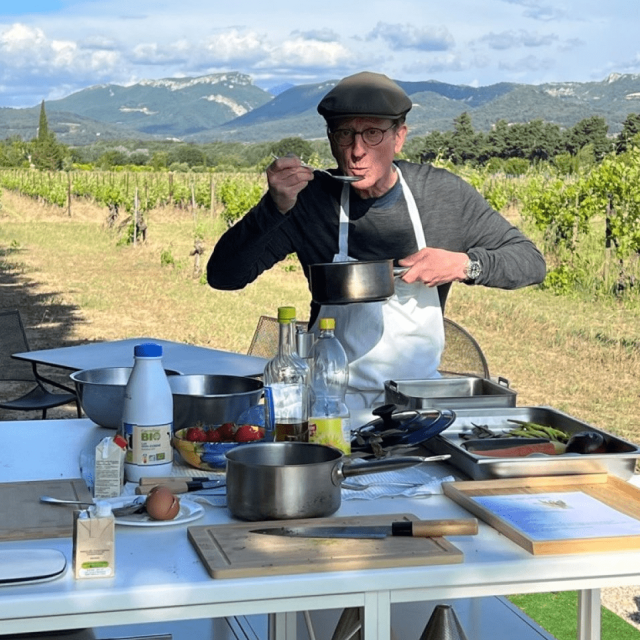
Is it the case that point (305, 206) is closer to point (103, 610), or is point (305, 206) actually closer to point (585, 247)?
point (103, 610)

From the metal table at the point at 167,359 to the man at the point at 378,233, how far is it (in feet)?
3.27

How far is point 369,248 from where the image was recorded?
305cm

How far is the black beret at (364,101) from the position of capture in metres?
2.76

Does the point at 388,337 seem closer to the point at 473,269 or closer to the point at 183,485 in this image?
the point at 473,269

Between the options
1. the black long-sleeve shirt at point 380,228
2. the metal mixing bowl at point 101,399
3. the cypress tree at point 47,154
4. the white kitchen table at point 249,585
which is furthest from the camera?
→ the cypress tree at point 47,154

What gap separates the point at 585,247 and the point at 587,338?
3.84 meters

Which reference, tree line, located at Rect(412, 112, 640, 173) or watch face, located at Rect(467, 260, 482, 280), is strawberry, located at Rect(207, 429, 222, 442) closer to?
watch face, located at Rect(467, 260, 482, 280)

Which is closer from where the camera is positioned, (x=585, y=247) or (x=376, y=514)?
(x=376, y=514)

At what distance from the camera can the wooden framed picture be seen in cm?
164

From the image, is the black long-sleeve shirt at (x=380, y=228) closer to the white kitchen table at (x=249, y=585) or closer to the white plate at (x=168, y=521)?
the white plate at (x=168, y=521)

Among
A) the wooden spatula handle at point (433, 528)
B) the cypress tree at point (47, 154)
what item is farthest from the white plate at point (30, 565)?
the cypress tree at point (47, 154)

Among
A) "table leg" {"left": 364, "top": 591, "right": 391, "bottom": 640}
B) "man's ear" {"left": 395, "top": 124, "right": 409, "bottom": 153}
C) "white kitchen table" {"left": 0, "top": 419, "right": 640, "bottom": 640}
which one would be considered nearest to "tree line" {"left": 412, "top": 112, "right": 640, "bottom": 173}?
"man's ear" {"left": 395, "top": 124, "right": 409, "bottom": 153}

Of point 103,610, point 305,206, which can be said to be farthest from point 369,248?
point 103,610

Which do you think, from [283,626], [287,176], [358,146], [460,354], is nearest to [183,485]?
[283,626]
